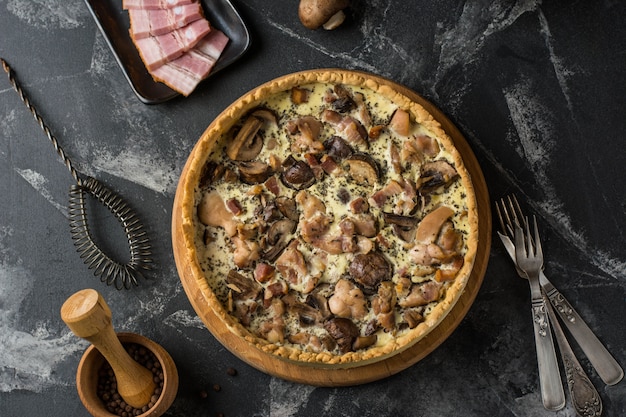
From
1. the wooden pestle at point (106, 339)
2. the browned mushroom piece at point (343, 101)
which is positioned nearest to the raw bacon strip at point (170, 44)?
the browned mushroom piece at point (343, 101)

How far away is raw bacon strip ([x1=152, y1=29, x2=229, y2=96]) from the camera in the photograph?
4113 mm

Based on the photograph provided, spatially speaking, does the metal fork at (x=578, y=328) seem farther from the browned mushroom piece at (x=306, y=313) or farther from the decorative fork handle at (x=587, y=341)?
the browned mushroom piece at (x=306, y=313)

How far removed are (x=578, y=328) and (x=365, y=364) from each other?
1.13 metres

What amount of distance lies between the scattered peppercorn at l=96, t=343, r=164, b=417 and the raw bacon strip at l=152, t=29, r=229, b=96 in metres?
1.36

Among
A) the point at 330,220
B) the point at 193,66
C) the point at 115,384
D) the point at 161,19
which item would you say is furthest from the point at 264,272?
the point at 161,19

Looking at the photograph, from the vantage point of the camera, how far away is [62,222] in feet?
13.8

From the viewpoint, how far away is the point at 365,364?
3768 millimetres

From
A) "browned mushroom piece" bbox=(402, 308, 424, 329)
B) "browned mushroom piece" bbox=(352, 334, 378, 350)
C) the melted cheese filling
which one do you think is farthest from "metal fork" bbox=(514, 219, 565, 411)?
"browned mushroom piece" bbox=(352, 334, 378, 350)

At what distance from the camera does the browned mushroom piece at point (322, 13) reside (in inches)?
157

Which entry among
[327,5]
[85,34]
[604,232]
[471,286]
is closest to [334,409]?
[471,286]

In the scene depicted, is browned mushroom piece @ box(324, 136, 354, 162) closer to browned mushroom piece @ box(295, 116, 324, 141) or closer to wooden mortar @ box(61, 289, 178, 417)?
browned mushroom piece @ box(295, 116, 324, 141)

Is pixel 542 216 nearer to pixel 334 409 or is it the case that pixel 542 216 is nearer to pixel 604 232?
pixel 604 232

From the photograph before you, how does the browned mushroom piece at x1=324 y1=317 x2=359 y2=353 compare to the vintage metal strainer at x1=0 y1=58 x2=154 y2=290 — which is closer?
the browned mushroom piece at x1=324 y1=317 x2=359 y2=353

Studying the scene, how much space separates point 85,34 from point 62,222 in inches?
40.9
